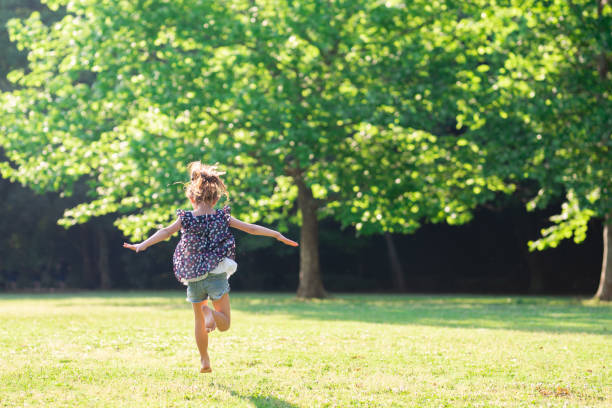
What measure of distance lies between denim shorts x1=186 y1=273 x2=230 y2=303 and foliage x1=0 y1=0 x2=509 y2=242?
1466 centimetres

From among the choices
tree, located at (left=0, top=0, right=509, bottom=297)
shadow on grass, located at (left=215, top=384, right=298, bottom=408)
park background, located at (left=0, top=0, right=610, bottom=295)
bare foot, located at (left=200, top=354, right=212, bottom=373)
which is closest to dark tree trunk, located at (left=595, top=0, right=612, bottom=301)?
tree, located at (left=0, top=0, right=509, bottom=297)

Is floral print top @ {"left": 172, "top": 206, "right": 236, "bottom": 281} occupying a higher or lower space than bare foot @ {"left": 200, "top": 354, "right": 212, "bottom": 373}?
higher

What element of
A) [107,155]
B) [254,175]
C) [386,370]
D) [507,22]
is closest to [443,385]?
[386,370]

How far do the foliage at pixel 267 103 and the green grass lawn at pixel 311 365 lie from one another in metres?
9.11

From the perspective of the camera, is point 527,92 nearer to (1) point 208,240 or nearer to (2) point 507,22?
(2) point 507,22

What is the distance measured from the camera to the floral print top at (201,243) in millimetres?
7852

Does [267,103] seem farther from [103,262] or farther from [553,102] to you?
[103,262]

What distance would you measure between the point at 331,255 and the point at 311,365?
116ft

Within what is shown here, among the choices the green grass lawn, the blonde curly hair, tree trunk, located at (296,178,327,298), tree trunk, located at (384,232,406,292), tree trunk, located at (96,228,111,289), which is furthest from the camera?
tree trunk, located at (96,228,111,289)

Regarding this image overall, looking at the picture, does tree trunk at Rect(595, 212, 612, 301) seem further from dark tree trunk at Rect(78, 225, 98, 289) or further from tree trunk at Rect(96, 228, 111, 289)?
dark tree trunk at Rect(78, 225, 98, 289)

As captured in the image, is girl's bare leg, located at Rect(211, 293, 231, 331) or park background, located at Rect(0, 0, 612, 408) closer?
girl's bare leg, located at Rect(211, 293, 231, 331)

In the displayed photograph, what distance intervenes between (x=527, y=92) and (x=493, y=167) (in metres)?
2.34

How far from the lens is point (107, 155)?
85.8ft

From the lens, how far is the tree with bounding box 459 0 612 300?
22391 millimetres
